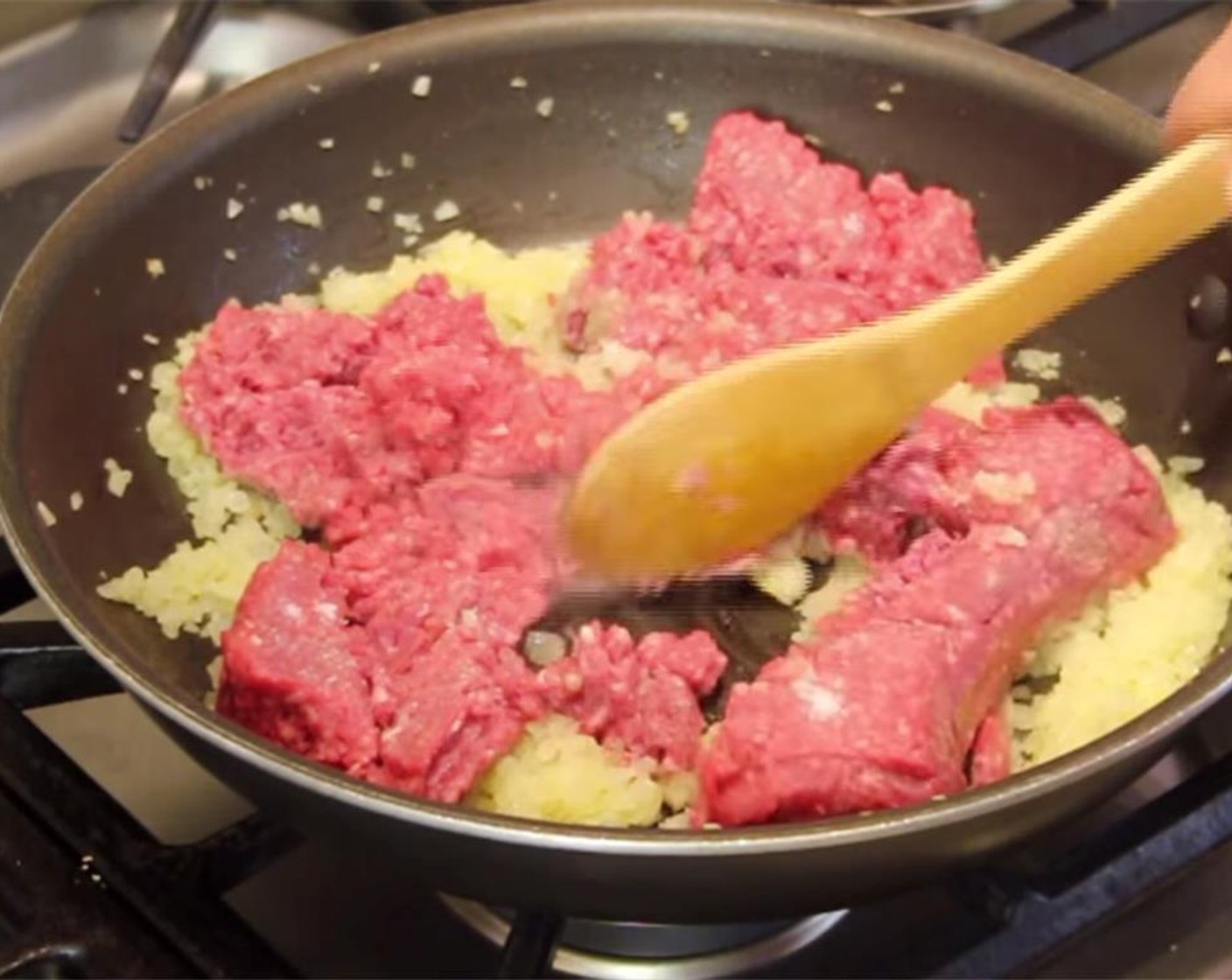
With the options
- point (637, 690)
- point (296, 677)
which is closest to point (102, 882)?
point (296, 677)

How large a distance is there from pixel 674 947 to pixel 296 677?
309 millimetres

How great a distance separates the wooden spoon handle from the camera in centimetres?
104

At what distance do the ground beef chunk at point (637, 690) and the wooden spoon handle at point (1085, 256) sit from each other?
0.89 feet

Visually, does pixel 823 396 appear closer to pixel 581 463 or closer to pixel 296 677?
pixel 581 463

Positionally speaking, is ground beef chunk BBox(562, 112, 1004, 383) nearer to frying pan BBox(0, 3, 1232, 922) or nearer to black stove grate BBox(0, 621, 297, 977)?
frying pan BBox(0, 3, 1232, 922)

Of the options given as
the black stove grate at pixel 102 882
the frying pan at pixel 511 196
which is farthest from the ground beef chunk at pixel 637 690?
the black stove grate at pixel 102 882

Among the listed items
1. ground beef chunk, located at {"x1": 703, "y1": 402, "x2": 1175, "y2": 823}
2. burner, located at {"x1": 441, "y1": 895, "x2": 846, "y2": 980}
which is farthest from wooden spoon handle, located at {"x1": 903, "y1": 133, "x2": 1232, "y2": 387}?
burner, located at {"x1": 441, "y1": 895, "x2": 846, "y2": 980}

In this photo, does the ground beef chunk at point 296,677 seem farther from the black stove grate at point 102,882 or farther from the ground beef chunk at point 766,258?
the ground beef chunk at point 766,258

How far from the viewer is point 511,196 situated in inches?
56.5

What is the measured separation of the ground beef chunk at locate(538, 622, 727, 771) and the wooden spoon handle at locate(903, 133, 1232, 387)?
27 centimetres

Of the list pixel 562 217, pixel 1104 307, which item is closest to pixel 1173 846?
pixel 1104 307

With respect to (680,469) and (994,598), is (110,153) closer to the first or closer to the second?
(680,469)

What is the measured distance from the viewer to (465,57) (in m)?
1.37

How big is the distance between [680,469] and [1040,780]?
0.37 m
